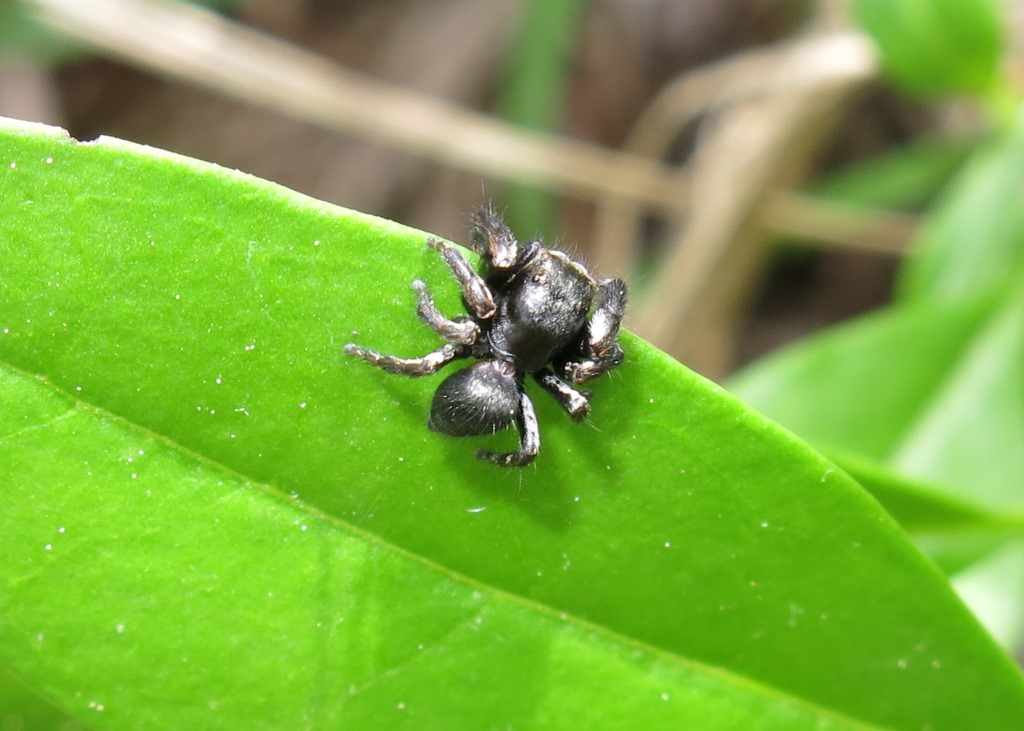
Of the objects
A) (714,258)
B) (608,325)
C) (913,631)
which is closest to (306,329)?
(608,325)

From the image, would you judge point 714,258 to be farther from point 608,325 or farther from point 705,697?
point 705,697

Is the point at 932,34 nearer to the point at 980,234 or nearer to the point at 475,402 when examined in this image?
the point at 980,234

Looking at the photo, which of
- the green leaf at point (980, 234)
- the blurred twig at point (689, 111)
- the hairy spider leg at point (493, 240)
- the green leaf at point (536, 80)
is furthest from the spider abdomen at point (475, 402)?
the green leaf at point (536, 80)

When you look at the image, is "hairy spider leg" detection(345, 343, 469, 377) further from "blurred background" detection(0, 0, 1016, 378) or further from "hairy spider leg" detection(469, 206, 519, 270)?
"blurred background" detection(0, 0, 1016, 378)

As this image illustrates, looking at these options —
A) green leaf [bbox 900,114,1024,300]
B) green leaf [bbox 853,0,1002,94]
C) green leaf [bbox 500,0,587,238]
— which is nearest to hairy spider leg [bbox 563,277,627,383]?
green leaf [bbox 853,0,1002,94]

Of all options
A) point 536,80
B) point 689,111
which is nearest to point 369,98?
point 536,80

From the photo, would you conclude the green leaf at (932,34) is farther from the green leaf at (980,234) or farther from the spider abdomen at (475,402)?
the spider abdomen at (475,402)
